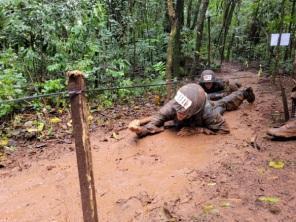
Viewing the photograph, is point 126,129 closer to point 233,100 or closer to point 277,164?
point 233,100

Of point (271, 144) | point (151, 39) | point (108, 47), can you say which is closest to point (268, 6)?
point (151, 39)

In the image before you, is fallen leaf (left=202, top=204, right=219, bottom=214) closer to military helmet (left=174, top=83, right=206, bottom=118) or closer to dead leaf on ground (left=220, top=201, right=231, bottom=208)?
dead leaf on ground (left=220, top=201, right=231, bottom=208)

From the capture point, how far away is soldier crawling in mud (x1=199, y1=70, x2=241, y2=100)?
674cm

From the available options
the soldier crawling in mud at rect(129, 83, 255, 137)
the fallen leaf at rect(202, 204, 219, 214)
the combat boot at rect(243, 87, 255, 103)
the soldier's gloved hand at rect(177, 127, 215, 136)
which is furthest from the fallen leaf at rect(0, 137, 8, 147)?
the combat boot at rect(243, 87, 255, 103)

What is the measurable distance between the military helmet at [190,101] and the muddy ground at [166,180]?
0.39 metres

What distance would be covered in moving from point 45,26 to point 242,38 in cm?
956

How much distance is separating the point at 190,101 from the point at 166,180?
4.57 ft

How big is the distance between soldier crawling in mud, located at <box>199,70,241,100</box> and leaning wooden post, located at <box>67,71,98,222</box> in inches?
191

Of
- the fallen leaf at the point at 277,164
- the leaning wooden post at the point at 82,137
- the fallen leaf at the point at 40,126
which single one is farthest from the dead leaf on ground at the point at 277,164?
the fallen leaf at the point at 40,126

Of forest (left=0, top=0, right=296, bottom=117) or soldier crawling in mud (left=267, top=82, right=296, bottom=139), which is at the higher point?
forest (left=0, top=0, right=296, bottom=117)

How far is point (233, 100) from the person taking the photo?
20.1ft

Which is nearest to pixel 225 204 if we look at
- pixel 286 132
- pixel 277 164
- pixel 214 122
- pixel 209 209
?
pixel 209 209

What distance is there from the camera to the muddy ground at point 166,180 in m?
3.11

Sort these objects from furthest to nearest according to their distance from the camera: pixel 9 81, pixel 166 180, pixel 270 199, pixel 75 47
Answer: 1. pixel 75 47
2. pixel 9 81
3. pixel 166 180
4. pixel 270 199
